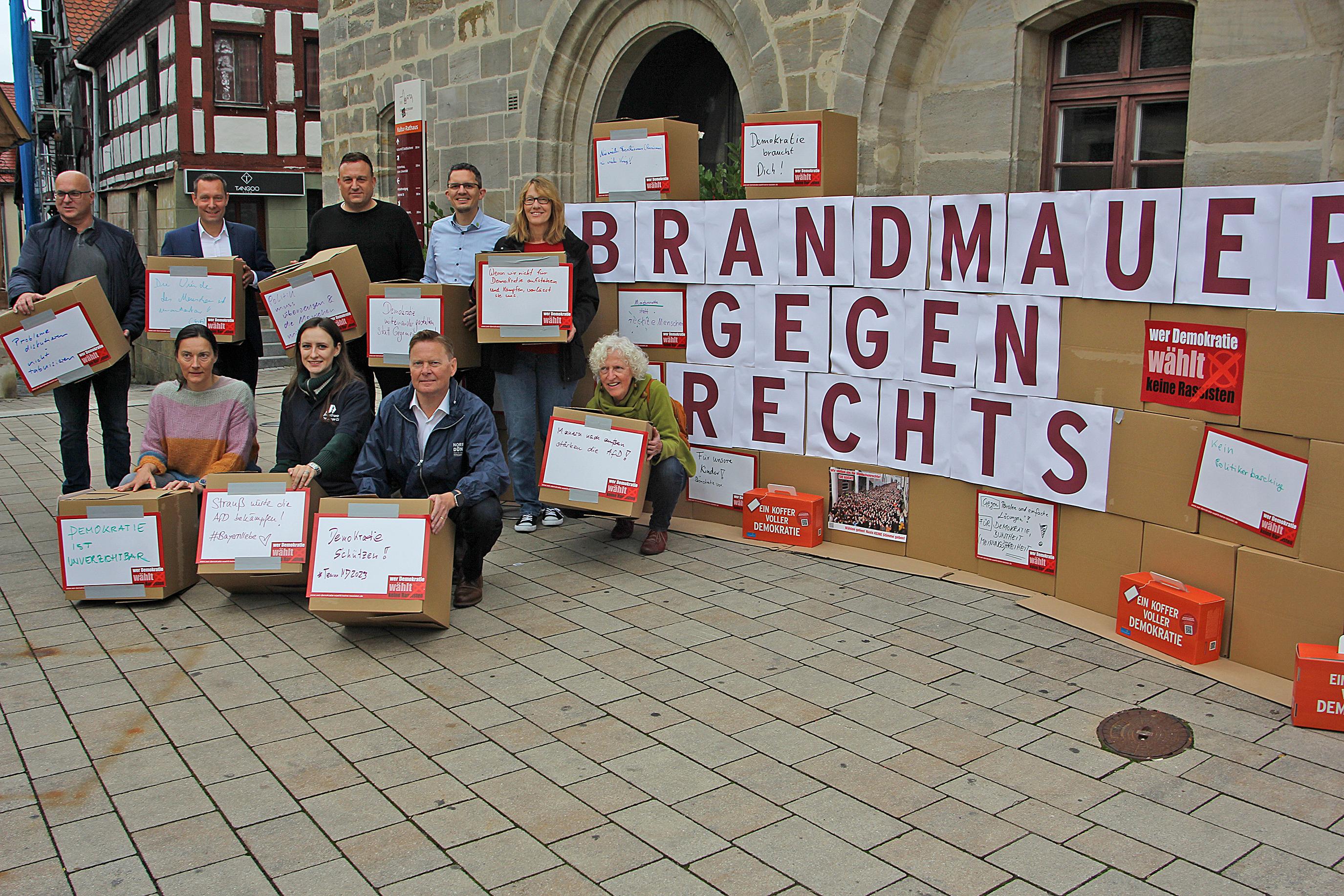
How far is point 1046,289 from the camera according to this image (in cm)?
531

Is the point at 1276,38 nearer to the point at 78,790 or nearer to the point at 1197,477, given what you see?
the point at 1197,477

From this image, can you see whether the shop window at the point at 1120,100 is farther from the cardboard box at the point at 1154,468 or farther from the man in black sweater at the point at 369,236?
the man in black sweater at the point at 369,236

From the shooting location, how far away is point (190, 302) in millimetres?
6469

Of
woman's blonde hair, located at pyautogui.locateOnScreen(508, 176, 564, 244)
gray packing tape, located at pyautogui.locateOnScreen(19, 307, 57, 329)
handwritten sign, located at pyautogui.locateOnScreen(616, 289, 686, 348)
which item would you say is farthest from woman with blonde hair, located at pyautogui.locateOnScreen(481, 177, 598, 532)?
gray packing tape, located at pyautogui.locateOnScreen(19, 307, 57, 329)

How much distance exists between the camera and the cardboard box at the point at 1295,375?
4.29 metres

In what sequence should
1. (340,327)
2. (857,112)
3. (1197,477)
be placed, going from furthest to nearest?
1. (857,112)
2. (340,327)
3. (1197,477)

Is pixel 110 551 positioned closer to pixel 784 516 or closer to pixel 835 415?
pixel 784 516

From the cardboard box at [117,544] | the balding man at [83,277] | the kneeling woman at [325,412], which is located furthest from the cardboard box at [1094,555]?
the balding man at [83,277]

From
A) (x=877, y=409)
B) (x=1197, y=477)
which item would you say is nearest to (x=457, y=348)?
(x=877, y=409)

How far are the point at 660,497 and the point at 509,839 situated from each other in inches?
120

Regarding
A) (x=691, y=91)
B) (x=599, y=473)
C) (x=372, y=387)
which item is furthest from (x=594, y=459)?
(x=691, y=91)

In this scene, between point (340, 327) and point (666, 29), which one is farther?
point (666, 29)

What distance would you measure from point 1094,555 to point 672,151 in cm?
331

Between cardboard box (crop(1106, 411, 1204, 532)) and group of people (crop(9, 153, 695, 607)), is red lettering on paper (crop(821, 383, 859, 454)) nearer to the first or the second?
group of people (crop(9, 153, 695, 607))
